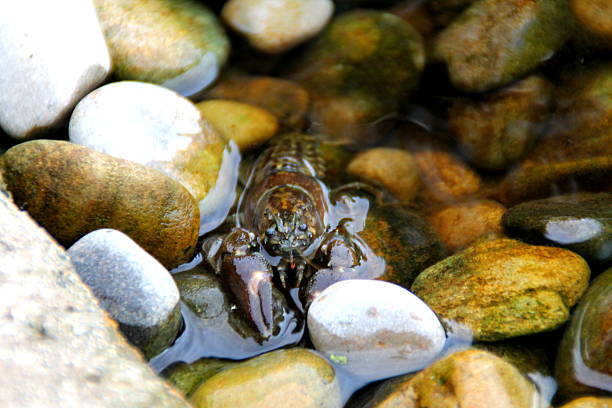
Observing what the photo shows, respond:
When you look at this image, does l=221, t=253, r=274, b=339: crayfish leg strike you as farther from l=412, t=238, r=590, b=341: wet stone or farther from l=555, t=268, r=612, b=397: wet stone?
l=555, t=268, r=612, b=397: wet stone

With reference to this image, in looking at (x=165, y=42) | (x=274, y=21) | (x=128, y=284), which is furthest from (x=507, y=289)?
(x=165, y=42)

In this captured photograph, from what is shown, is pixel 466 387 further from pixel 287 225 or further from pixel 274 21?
pixel 274 21

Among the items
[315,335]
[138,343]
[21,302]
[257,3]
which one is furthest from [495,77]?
[21,302]

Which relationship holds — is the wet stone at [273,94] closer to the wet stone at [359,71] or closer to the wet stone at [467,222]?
the wet stone at [359,71]

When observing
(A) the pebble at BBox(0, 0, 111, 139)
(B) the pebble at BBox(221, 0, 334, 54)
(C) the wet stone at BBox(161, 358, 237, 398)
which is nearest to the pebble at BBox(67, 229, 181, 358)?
(C) the wet stone at BBox(161, 358, 237, 398)

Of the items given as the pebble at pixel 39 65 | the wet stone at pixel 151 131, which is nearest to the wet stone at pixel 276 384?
the wet stone at pixel 151 131
